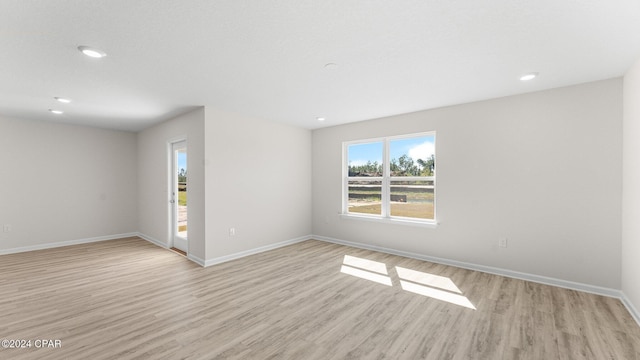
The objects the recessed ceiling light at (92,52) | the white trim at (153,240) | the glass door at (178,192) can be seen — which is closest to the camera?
the recessed ceiling light at (92,52)

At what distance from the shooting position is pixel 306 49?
2.24m

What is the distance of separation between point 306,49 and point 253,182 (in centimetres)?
291

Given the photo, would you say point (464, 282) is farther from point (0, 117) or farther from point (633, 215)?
point (0, 117)

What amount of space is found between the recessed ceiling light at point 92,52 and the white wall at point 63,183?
4230 mm

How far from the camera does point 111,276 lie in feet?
11.6

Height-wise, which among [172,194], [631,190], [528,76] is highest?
[528,76]

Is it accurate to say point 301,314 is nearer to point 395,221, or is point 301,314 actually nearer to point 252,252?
point 252,252

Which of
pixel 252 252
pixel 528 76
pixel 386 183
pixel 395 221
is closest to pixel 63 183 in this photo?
pixel 252 252

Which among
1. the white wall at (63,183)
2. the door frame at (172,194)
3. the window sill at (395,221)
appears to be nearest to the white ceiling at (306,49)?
the door frame at (172,194)

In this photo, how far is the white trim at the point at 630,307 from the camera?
2.38 m

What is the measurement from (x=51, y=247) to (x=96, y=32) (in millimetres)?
5247

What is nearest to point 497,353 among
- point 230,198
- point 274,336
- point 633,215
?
point 274,336

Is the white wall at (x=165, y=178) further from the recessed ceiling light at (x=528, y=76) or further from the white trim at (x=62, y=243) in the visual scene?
the recessed ceiling light at (x=528, y=76)
